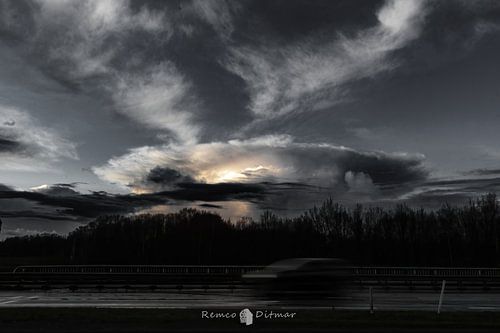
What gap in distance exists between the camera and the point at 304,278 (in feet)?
62.7

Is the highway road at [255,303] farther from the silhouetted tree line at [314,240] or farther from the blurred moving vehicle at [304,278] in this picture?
the silhouetted tree line at [314,240]

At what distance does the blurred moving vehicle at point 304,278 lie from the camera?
18953 mm

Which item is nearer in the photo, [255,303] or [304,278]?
[255,303]

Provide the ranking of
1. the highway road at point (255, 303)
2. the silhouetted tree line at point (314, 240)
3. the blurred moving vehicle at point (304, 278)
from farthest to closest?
the silhouetted tree line at point (314, 240) < the blurred moving vehicle at point (304, 278) < the highway road at point (255, 303)

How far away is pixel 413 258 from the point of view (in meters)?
82.2

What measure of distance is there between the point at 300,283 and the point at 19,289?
65.3 feet

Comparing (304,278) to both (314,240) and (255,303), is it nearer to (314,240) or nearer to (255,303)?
(255,303)

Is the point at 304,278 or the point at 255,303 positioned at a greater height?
the point at 304,278

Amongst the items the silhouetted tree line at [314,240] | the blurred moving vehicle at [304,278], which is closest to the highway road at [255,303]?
the blurred moving vehicle at [304,278]

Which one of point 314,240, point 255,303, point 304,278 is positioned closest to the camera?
point 255,303

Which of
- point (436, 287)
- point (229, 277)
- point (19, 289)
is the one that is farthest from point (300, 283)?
point (19, 289)

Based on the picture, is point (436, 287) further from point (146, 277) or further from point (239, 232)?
point (239, 232)

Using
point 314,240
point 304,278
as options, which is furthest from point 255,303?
point 314,240

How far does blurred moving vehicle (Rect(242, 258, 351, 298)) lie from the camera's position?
746 inches
